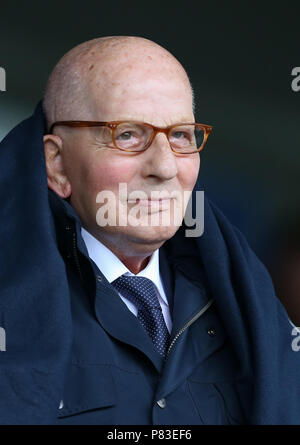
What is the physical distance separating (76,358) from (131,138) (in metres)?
0.45

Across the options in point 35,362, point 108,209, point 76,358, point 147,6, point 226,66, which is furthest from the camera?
point 226,66

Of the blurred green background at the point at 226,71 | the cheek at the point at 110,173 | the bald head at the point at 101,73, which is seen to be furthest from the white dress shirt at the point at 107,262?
the blurred green background at the point at 226,71

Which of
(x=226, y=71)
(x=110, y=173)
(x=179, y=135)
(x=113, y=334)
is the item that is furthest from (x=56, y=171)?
(x=226, y=71)

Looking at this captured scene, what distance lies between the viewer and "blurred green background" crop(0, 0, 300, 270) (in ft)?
8.64

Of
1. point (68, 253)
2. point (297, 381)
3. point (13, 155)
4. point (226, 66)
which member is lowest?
point (297, 381)

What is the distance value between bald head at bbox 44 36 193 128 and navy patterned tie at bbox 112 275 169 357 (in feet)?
1.15

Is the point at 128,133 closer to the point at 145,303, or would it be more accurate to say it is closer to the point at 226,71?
the point at 145,303

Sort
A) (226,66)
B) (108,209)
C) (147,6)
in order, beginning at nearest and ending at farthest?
(108,209), (147,6), (226,66)

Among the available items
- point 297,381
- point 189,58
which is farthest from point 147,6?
point 297,381

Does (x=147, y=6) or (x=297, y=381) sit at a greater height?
(x=147, y=6)

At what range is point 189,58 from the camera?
293 centimetres

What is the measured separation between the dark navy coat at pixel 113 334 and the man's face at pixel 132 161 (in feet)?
0.26

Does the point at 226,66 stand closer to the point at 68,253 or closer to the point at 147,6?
the point at 147,6

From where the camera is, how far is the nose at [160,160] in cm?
150
